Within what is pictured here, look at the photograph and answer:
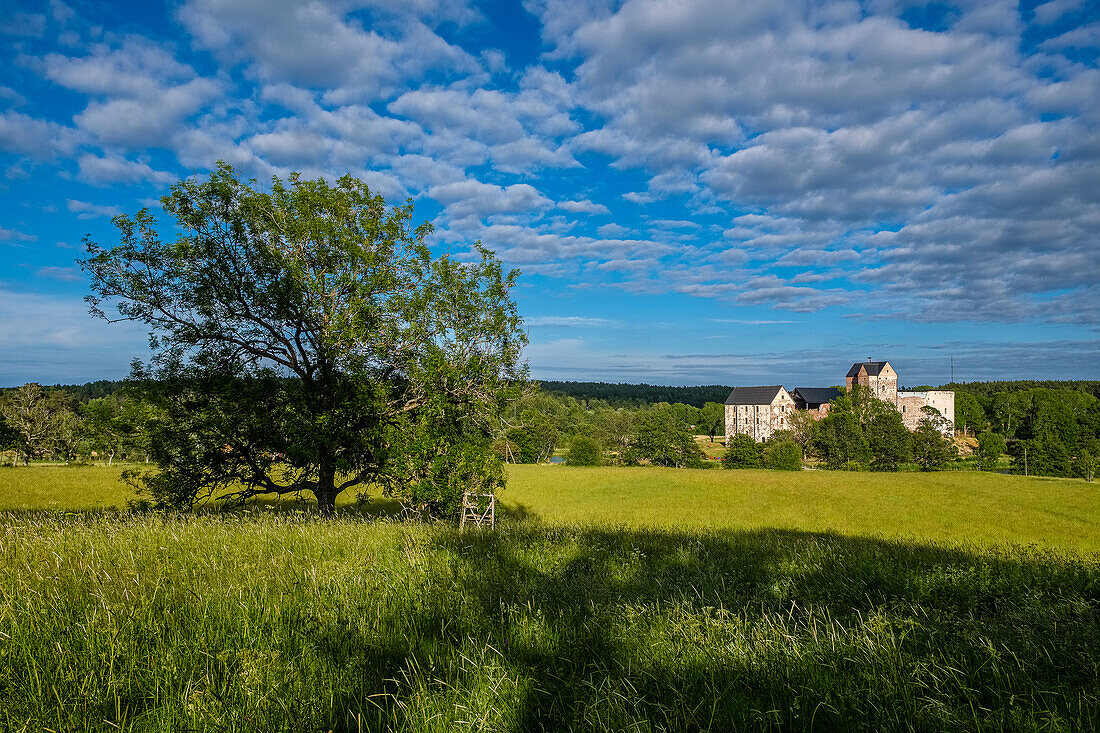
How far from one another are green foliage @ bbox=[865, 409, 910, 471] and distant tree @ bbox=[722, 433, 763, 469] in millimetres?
15256

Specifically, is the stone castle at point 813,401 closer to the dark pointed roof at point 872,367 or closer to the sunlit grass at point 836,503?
the dark pointed roof at point 872,367

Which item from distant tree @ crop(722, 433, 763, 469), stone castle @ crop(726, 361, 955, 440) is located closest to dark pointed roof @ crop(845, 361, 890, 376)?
stone castle @ crop(726, 361, 955, 440)

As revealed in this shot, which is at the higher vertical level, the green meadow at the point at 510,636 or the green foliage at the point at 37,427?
the green meadow at the point at 510,636

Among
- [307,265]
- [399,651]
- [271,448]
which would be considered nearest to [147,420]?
[271,448]

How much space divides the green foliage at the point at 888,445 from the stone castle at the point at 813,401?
2620cm

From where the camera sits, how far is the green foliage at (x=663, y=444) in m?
80.8

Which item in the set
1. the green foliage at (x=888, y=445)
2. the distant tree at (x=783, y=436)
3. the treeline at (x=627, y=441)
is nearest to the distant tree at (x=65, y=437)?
the treeline at (x=627, y=441)

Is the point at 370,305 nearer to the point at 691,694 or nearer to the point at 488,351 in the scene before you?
the point at 488,351

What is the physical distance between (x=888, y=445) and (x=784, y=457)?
14072 mm

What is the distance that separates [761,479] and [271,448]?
40621mm

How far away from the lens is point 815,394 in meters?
113

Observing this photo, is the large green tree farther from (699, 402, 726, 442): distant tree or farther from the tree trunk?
(699, 402, 726, 442): distant tree

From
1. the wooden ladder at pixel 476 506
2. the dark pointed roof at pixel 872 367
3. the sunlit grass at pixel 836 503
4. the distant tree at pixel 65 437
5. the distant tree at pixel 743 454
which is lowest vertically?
the distant tree at pixel 743 454

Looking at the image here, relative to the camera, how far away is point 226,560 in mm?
4863
